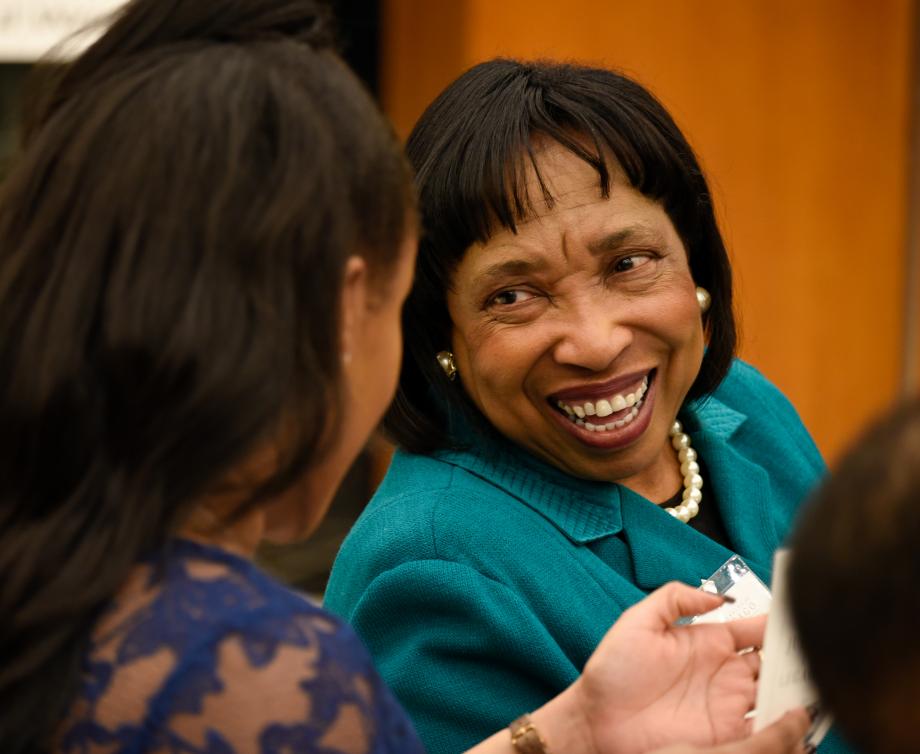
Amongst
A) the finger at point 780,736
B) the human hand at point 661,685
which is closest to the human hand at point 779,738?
the finger at point 780,736

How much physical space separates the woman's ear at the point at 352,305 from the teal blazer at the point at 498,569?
0.62m

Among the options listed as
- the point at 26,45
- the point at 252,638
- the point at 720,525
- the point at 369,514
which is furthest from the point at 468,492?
the point at 26,45

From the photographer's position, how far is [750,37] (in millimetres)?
5551

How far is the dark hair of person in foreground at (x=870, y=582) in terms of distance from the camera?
1.07m

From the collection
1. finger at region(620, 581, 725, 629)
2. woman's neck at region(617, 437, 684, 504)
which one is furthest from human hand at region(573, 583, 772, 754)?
woman's neck at region(617, 437, 684, 504)

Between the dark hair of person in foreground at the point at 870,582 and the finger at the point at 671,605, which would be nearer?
the dark hair of person in foreground at the point at 870,582

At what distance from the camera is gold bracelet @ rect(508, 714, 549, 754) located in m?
1.89

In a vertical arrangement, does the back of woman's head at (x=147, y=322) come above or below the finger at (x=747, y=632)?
above

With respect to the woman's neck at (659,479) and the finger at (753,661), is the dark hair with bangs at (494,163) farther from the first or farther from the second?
the finger at (753,661)

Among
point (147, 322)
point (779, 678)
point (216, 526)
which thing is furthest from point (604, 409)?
point (147, 322)

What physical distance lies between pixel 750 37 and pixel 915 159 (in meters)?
1.00

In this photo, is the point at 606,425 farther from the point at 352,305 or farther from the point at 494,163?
the point at 352,305

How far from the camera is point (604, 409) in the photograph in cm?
235

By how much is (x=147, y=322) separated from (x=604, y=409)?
1.08 metres
